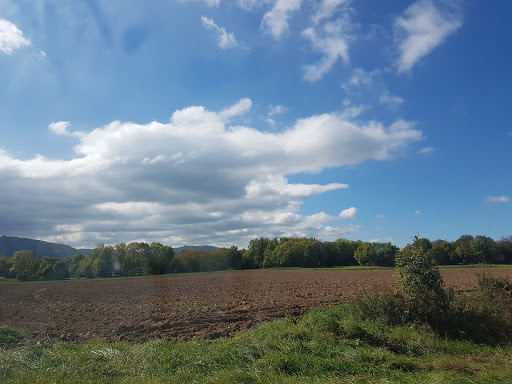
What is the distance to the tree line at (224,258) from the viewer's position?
7400 centimetres

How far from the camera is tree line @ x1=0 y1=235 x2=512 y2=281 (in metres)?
74.0

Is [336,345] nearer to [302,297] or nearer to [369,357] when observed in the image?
[369,357]

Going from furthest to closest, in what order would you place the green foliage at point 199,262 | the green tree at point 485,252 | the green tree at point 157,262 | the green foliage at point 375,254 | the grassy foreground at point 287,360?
the green tree at point 485,252, the green foliage at point 375,254, the green foliage at point 199,262, the green tree at point 157,262, the grassy foreground at point 287,360

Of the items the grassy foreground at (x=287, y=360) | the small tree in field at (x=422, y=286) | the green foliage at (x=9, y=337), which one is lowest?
the green foliage at (x=9, y=337)

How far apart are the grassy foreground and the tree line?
1827 inches

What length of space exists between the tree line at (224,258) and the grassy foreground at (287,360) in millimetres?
46412

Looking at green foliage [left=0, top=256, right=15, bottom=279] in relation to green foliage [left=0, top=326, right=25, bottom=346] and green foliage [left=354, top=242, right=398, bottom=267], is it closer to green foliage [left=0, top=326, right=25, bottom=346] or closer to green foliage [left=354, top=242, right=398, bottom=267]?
green foliage [left=0, top=326, right=25, bottom=346]

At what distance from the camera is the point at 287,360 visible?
309 inches

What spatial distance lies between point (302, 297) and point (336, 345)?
1399 cm

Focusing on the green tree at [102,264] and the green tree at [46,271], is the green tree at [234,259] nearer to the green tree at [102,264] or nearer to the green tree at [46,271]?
the green tree at [102,264]

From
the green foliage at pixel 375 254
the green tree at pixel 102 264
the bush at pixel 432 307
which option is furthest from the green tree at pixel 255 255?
the bush at pixel 432 307

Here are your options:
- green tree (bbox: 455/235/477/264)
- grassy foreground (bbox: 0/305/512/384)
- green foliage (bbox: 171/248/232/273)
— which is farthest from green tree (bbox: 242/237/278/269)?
grassy foreground (bbox: 0/305/512/384)

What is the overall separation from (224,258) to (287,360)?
70.7 m

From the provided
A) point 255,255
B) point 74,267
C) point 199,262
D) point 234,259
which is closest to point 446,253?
point 255,255
